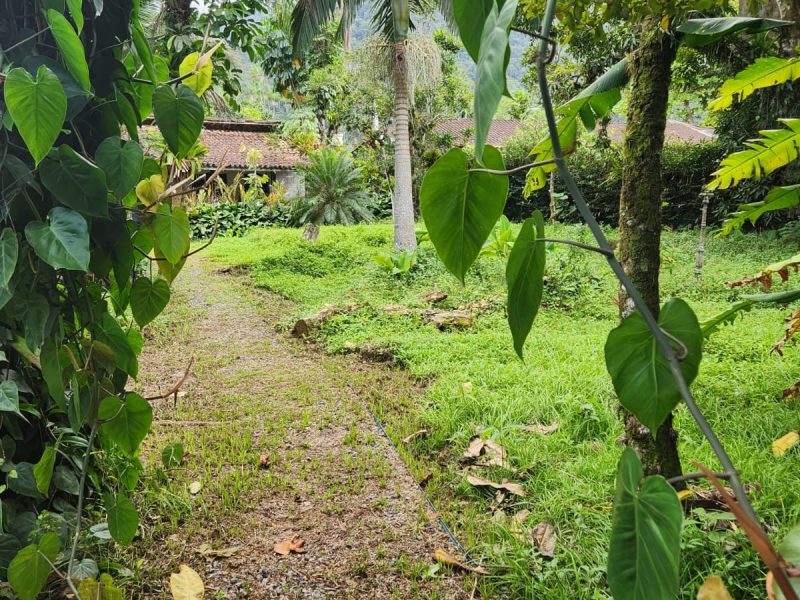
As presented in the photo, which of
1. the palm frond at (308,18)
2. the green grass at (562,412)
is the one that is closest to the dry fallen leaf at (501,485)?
the green grass at (562,412)

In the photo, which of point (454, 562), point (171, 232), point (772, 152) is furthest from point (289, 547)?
point (772, 152)

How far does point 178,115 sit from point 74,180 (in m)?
0.19

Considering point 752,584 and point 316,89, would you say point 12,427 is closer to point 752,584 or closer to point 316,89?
point 752,584

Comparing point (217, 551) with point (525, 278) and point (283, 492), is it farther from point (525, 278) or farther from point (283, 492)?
point (525, 278)

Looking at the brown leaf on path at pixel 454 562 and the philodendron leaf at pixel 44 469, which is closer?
the philodendron leaf at pixel 44 469

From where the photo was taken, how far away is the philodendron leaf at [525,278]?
47 cm

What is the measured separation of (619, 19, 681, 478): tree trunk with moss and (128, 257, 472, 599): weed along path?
2.47 feet

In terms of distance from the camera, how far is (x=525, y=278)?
1.55ft

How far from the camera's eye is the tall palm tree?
25.5 feet

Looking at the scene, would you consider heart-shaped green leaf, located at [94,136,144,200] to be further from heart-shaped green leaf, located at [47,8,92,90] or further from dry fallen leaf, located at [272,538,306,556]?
dry fallen leaf, located at [272,538,306,556]

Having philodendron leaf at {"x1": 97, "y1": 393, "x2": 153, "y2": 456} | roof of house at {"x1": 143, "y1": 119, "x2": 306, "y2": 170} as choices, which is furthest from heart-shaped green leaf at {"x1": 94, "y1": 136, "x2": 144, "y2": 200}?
roof of house at {"x1": 143, "y1": 119, "x2": 306, "y2": 170}

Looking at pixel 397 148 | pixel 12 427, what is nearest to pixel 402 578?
pixel 12 427

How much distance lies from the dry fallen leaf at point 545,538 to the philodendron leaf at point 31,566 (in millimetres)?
1357

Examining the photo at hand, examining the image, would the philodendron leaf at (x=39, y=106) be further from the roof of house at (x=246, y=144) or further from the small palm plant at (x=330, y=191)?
the roof of house at (x=246, y=144)
